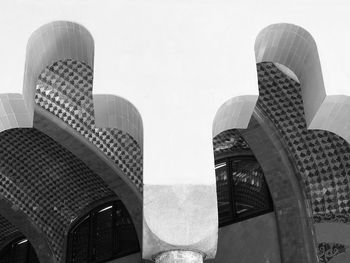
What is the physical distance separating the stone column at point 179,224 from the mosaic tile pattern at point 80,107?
392 centimetres

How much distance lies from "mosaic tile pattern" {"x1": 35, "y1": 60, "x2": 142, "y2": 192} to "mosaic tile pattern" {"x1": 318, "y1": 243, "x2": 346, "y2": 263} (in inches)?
110

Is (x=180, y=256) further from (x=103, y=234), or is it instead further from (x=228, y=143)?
(x=103, y=234)

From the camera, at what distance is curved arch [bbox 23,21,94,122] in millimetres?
3902

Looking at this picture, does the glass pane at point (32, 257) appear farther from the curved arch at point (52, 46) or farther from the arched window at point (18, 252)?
the curved arch at point (52, 46)

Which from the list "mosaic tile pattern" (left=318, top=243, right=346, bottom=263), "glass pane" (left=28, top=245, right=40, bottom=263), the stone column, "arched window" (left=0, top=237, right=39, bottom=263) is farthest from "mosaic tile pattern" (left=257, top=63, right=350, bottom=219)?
"arched window" (left=0, top=237, right=39, bottom=263)

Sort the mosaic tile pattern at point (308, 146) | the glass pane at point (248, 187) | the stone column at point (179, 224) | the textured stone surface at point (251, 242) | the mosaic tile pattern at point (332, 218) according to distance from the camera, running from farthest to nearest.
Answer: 1. the glass pane at point (248, 187)
2. the textured stone surface at point (251, 242)
3. the mosaic tile pattern at point (308, 146)
4. the mosaic tile pattern at point (332, 218)
5. the stone column at point (179, 224)

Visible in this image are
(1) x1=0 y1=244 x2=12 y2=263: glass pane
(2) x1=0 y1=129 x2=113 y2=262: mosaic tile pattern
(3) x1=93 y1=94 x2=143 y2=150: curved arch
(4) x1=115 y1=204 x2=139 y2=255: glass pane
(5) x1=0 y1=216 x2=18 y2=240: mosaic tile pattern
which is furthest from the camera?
(1) x1=0 y1=244 x2=12 y2=263: glass pane

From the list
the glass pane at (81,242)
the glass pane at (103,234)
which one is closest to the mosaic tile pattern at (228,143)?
the glass pane at (103,234)

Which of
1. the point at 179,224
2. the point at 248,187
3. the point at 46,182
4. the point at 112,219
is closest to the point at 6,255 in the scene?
the point at 46,182

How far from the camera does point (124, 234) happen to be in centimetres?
932

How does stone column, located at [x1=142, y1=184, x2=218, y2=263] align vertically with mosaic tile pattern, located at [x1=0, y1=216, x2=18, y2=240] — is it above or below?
above

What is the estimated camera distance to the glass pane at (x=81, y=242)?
970cm

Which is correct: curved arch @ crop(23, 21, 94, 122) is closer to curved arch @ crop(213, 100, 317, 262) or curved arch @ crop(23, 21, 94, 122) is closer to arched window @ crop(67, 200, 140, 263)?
curved arch @ crop(213, 100, 317, 262)

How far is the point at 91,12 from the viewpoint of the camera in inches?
158
